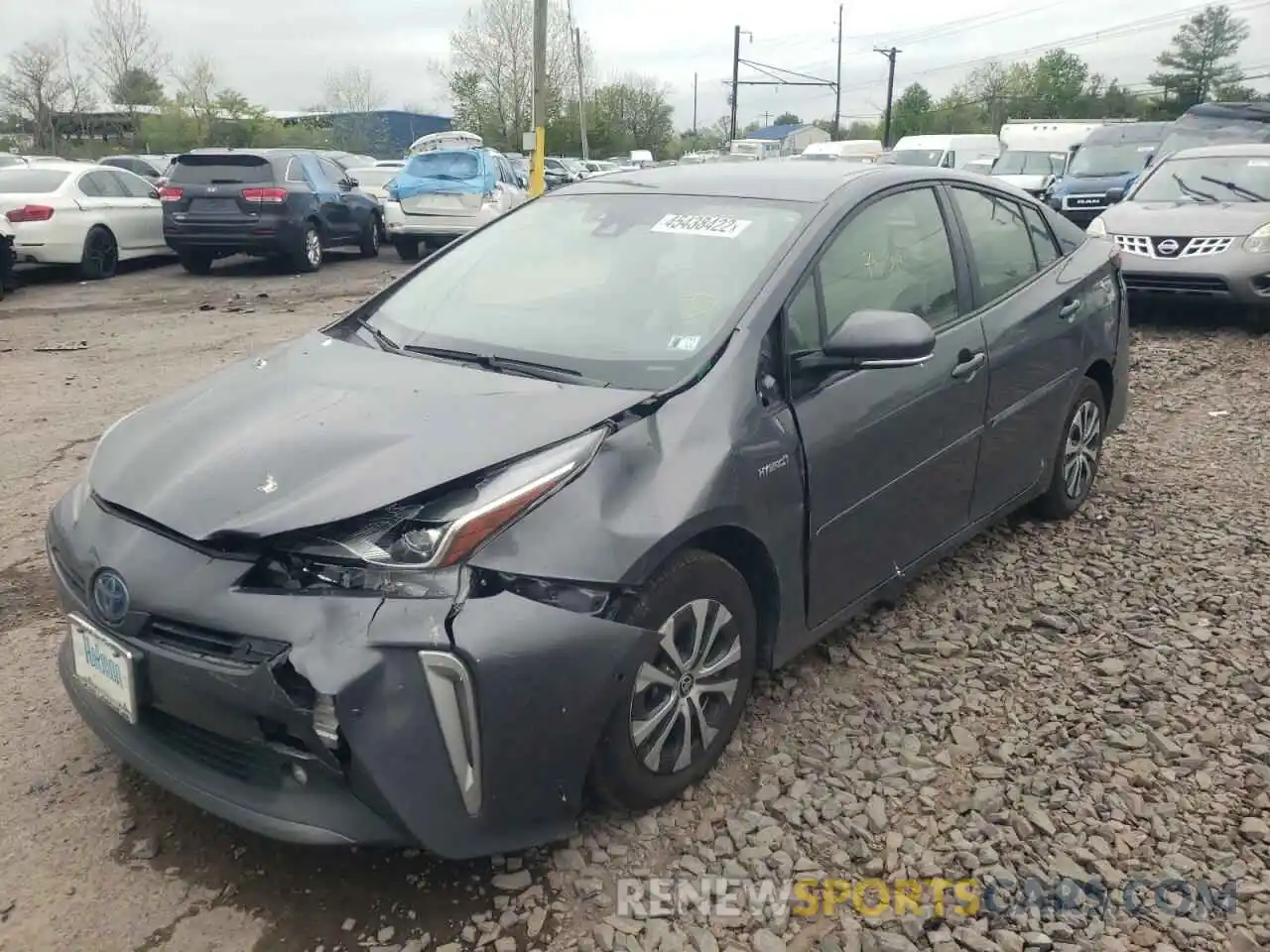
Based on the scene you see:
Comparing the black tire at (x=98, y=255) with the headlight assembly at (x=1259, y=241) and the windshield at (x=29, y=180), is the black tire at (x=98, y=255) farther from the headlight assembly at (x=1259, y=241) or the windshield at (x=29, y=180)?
the headlight assembly at (x=1259, y=241)

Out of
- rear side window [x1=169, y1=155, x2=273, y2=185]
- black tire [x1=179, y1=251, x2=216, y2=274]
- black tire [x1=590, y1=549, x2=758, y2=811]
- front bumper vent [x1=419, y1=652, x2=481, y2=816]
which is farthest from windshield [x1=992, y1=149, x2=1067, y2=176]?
front bumper vent [x1=419, y1=652, x2=481, y2=816]

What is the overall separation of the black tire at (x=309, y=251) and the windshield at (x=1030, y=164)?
1271cm

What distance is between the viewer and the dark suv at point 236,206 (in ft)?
44.4

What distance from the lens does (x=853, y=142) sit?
108 ft

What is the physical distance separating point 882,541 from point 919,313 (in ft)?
2.64

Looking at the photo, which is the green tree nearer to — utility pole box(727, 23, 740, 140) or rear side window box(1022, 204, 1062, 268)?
utility pole box(727, 23, 740, 140)

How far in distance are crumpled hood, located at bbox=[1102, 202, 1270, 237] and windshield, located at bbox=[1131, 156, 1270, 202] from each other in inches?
7.7

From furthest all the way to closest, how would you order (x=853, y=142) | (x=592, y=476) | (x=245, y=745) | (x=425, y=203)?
(x=853, y=142) → (x=425, y=203) → (x=592, y=476) → (x=245, y=745)

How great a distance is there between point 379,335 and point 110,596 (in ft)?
4.34

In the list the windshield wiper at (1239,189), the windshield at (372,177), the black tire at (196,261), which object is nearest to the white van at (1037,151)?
the windshield wiper at (1239,189)

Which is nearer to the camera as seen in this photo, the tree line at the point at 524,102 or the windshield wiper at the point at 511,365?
the windshield wiper at the point at 511,365

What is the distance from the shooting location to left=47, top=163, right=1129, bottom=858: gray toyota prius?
2.25 m

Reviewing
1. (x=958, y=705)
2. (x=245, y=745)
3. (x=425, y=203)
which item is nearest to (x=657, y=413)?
(x=245, y=745)

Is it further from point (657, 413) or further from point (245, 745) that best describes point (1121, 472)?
point (245, 745)
